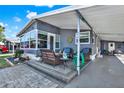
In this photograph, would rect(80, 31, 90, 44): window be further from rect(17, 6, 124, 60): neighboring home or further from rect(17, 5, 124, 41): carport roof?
rect(17, 5, 124, 41): carport roof

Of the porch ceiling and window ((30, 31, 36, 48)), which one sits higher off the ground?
the porch ceiling

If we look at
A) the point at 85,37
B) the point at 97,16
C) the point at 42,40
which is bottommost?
the point at 42,40

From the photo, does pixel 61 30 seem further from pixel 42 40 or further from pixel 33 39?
pixel 33 39

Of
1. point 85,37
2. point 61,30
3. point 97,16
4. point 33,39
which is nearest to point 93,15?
point 97,16

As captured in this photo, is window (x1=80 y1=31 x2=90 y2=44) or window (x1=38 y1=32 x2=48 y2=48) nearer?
window (x1=38 y1=32 x2=48 y2=48)

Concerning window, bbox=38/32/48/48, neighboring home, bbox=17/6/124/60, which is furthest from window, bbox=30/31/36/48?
window, bbox=38/32/48/48

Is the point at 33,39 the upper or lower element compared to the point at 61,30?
lower

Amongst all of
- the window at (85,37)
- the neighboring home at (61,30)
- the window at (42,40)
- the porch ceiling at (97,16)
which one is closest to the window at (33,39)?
the neighboring home at (61,30)

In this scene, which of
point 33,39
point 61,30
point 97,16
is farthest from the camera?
point 61,30

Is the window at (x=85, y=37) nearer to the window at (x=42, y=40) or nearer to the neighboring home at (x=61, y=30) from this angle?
the neighboring home at (x=61, y=30)
